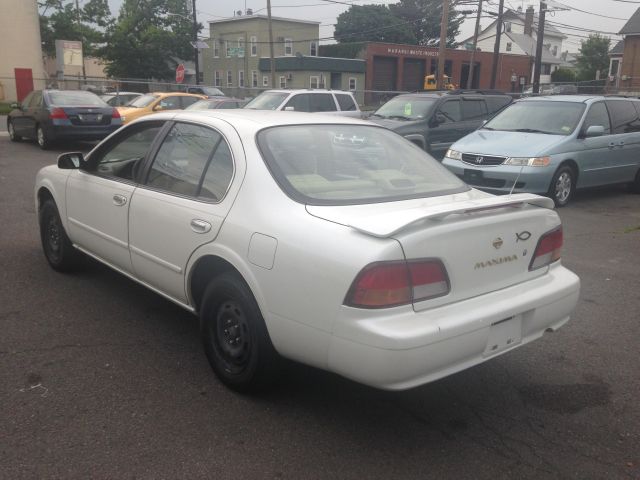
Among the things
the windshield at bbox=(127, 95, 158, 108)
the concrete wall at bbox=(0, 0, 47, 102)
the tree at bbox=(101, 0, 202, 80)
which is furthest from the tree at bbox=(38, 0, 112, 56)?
the windshield at bbox=(127, 95, 158, 108)

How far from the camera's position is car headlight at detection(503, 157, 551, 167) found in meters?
8.98

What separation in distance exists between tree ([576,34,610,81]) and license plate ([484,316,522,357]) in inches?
2856

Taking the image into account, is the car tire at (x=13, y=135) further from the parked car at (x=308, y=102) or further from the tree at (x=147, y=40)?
the tree at (x=147, y=40)

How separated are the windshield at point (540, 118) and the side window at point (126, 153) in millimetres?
7182

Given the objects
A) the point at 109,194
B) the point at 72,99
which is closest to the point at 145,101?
the point at 72,99

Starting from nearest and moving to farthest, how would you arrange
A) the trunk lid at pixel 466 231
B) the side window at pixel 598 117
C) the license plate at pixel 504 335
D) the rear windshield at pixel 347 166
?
the trunk lid at pixel 466 231 < the license plate at pixel 504 335 < the rear windshield at pixel 347 166 < the side window at pixel 598 117

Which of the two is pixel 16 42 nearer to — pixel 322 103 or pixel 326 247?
pixel 322 103

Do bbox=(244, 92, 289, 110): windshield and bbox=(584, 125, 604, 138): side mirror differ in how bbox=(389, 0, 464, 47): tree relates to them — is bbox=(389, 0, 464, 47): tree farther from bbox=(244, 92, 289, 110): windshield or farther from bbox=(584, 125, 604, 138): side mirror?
bbox=(584, 125, 604, 138): side mirror

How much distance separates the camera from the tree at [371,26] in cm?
7850

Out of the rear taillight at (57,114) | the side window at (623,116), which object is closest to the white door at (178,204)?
the side window at (623,116)

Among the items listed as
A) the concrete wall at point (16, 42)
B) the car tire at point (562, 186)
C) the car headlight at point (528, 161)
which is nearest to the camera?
the car headlight at point (528, 161)

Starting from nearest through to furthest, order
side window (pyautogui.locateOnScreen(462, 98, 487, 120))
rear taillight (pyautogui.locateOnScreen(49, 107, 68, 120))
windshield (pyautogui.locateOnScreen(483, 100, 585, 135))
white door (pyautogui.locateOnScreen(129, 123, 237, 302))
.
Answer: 1. white door (pyautogui.locateOnScreen(129, 123, 237, 302))
2. windshield (pyautogui.locateOnScreen(483, 100, 585, 135))
3. side window (pyautogui.locateOnScreen(462, 98, 487, 120))
4. rear taillight (pyautogui.locateOnScreen(49, 107, 68, 120))

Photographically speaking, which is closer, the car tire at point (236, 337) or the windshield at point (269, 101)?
the car tire at point (236, 337)

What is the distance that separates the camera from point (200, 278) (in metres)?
3.72
